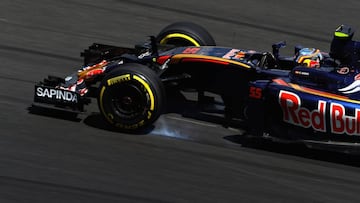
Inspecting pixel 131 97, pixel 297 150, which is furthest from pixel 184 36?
pixel 297 150

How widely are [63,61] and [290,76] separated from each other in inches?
156

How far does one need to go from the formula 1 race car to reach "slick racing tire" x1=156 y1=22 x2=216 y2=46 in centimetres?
55

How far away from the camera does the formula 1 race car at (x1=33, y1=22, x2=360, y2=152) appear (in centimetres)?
920

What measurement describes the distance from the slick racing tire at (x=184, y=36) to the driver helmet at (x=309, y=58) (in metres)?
1.52

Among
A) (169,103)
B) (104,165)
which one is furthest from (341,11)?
(104,165)

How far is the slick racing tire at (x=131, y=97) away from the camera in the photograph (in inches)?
368

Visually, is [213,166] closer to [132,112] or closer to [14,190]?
[132,112]

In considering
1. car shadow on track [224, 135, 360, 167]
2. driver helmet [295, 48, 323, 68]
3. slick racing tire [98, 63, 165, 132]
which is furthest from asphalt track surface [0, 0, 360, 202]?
driver helmet [295, 48, 323, 68]

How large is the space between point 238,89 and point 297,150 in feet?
3.43

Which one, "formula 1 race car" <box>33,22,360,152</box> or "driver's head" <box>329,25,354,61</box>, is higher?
"driver's head" <box>329,25,354,61</box>

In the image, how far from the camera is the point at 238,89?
9.95 metres

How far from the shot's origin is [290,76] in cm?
960

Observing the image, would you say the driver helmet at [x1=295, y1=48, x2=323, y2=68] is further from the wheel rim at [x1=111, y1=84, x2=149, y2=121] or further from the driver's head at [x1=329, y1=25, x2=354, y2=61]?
the wheel rim at [x1=111, y1=84, x2=149, y2=121]

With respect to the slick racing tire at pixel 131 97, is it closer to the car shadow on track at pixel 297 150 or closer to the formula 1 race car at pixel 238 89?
the formula 1 race car at pixel 238 89
